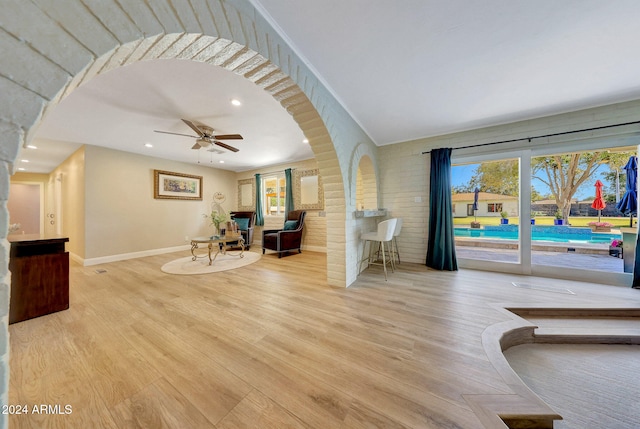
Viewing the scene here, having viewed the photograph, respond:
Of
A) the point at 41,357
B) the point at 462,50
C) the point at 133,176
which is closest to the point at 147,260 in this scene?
the point at 133,176

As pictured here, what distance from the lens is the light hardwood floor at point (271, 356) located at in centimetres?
107

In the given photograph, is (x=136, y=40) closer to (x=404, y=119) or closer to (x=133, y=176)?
(x=404, y=119)

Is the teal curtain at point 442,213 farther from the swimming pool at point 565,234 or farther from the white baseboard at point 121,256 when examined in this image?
the white baseboard at point 121,256

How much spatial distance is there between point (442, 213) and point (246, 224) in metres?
4.77

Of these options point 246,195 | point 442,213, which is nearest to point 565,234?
point 442,213

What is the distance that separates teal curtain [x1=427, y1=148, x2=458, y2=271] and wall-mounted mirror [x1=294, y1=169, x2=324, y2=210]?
2.58 metres

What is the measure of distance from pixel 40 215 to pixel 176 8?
32.7 feet

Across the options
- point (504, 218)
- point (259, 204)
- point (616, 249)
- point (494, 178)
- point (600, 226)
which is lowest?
point (616, 249)

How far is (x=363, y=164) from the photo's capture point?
155 inches

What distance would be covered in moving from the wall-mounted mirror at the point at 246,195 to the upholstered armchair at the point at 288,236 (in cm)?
172

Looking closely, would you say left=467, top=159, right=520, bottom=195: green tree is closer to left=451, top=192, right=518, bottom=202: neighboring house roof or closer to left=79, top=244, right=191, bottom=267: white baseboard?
left=451, top=192, right=518, bottom=202: neighboring house roof

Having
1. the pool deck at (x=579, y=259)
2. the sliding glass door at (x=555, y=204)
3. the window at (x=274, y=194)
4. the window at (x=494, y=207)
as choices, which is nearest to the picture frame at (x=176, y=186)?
the window at (x=274, y=194)

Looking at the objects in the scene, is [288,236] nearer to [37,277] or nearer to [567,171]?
[37,277]

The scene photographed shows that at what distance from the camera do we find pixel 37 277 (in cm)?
213
